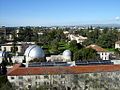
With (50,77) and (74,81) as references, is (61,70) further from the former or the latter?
(74,81)

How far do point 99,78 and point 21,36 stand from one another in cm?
7140

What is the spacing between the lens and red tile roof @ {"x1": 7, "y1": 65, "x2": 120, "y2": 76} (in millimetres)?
30172

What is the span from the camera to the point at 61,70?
3070cm

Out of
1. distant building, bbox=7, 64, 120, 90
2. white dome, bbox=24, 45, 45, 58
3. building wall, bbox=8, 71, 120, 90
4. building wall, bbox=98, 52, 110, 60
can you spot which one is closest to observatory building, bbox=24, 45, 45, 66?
white dome, bbox=24, 45, 45, 58

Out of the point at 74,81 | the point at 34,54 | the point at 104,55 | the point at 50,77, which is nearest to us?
the point at 50,77

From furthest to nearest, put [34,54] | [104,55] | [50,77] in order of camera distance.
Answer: [104,55], [34,54], [50,77]

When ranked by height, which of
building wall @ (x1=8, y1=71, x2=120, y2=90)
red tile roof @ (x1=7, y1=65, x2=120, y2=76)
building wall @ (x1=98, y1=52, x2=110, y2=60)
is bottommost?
building wall @ (x1=98, y1=52, x2=110, y2=60)

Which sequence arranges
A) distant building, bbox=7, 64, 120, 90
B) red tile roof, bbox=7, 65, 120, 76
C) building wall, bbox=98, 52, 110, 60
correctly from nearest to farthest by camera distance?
distant building, bbox=7, 64, 120, 90 → red tile roof, bbox=7, 65, 120, 76 → building wall, bbox=98, 52, 110, 60

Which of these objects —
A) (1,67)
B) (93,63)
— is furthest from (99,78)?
(1,67)

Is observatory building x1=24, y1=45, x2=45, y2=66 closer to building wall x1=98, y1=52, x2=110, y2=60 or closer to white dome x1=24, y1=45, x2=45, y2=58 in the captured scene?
white dome x1=24, y1=45, x2=45, y2=58

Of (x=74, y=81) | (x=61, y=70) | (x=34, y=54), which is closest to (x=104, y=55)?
(x=34, y=54)

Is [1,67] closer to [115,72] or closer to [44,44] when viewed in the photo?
[115,72]

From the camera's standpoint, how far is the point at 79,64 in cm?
3369

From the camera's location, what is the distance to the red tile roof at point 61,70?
99.0 ft
